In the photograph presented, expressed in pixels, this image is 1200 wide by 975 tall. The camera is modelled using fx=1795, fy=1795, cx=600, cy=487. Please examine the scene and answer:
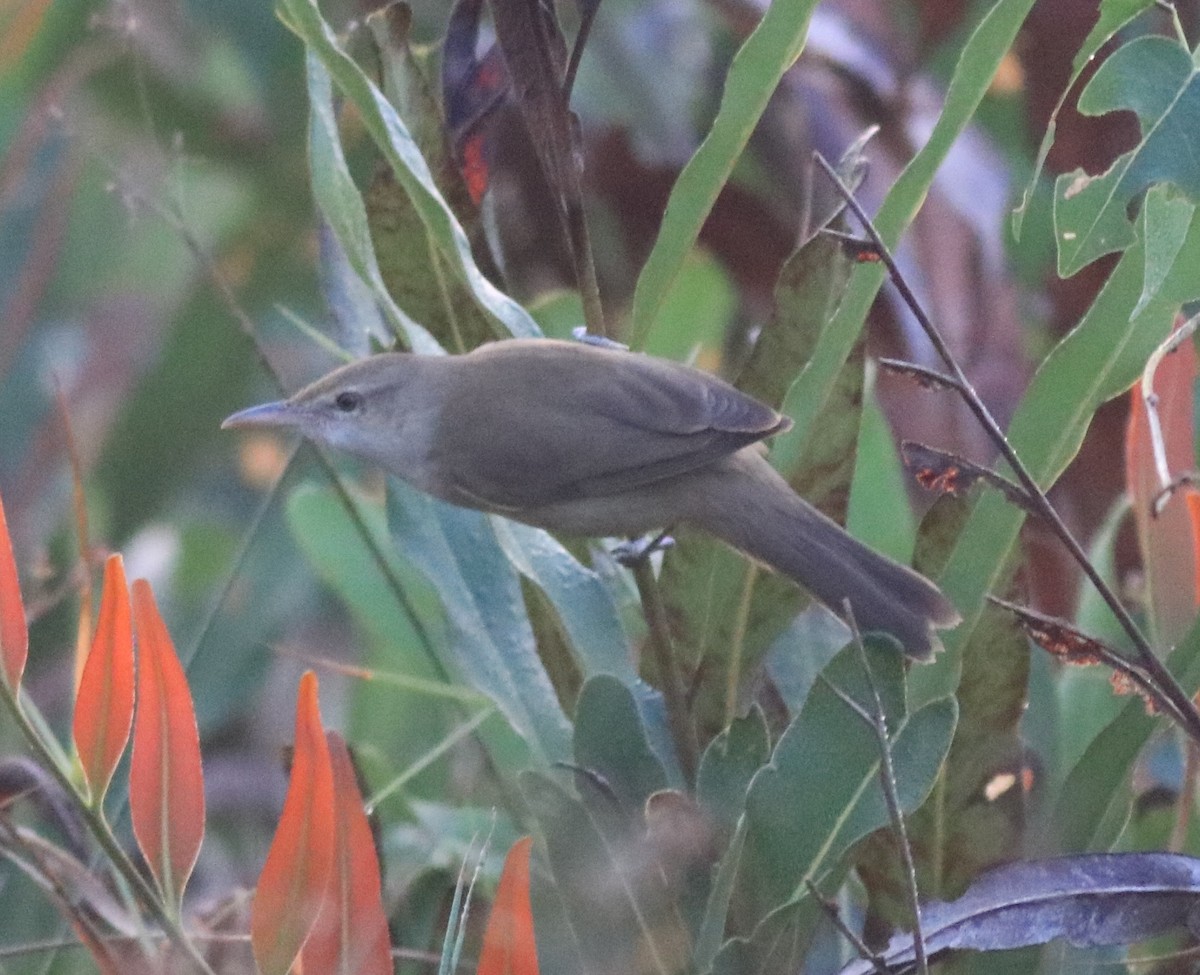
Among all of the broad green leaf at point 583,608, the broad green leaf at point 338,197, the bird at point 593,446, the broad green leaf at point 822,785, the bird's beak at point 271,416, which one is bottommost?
the broad green leaf at point 822,785

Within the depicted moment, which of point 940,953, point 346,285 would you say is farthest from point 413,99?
point 940,953

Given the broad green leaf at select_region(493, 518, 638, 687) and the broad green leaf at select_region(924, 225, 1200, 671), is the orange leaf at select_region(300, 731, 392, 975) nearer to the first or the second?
the broad green leaf at select_region(493, 518, 638, 687)

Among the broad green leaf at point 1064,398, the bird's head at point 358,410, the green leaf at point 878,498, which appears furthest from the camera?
the green leaf at point 878,498

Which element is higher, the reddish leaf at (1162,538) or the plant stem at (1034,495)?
the plant stem at (1034,495)

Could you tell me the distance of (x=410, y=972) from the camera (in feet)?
4.00

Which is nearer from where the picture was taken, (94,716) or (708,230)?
(94,716)

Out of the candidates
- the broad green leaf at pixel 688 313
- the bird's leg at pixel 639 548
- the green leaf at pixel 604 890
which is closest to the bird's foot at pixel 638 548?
the bird's leg at pixel 639 548

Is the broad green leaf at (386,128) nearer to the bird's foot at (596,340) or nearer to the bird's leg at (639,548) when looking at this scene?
the bird's foot at (596,340)

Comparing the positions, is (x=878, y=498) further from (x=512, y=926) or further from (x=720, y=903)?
(x=512, y=926)

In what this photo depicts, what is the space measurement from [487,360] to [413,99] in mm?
186

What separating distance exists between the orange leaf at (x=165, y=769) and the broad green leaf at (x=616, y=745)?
0.23m

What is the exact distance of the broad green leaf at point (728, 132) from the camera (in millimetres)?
1027

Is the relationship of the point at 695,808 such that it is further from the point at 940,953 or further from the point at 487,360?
the point at 487,360

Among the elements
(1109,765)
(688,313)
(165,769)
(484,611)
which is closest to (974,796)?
(1109,765)
